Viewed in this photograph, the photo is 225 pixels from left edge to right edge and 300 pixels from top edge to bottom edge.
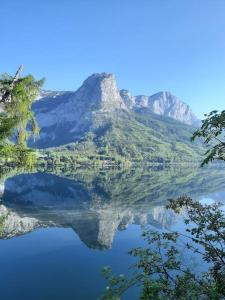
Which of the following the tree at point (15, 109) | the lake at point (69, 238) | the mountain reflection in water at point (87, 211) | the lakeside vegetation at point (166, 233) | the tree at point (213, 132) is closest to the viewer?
the tree at point (213, 132)

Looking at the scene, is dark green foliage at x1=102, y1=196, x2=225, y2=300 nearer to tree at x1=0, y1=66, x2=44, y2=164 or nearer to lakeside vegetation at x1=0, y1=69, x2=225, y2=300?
lakeside vegetation at x1=0, y1=69, x2=225, y2=300

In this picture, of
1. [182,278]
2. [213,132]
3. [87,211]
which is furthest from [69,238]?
[213,132]

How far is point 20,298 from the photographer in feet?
133

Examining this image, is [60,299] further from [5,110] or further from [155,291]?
[155,291]

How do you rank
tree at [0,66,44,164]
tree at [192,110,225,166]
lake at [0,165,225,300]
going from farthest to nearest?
lake at [0,165,225,300]
tree at [0,66,44,164]
tree at [192,110,225,166]

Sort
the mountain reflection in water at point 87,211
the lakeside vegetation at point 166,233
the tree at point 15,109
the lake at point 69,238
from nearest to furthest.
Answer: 1. the lakeside vegetation at point 166,233
2. the tree at point 15,109
3. the lake at point 69,238
4. the mountain reflection in water at point 87,211

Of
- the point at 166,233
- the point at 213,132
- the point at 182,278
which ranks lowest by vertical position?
the point at 182,278

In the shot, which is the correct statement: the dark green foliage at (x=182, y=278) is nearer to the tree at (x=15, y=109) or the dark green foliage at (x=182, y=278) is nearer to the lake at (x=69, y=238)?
the tree at (x=15, y=109)

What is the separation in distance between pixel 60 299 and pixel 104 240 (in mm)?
28180

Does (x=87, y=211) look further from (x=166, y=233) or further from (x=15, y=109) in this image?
(x=166, y=233)

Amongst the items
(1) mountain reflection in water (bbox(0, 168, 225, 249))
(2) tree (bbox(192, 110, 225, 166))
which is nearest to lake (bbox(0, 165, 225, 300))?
(1) mountain reflection in water (bbox(0, 168, 225, 249))

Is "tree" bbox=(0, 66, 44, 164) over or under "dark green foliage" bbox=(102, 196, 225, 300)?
over

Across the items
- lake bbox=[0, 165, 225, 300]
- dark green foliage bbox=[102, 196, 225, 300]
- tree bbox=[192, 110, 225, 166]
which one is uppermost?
tree bbox=[192, 110, 225, 166]

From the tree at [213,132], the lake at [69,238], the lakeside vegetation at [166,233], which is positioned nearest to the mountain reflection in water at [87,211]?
the lake at [69,238]
